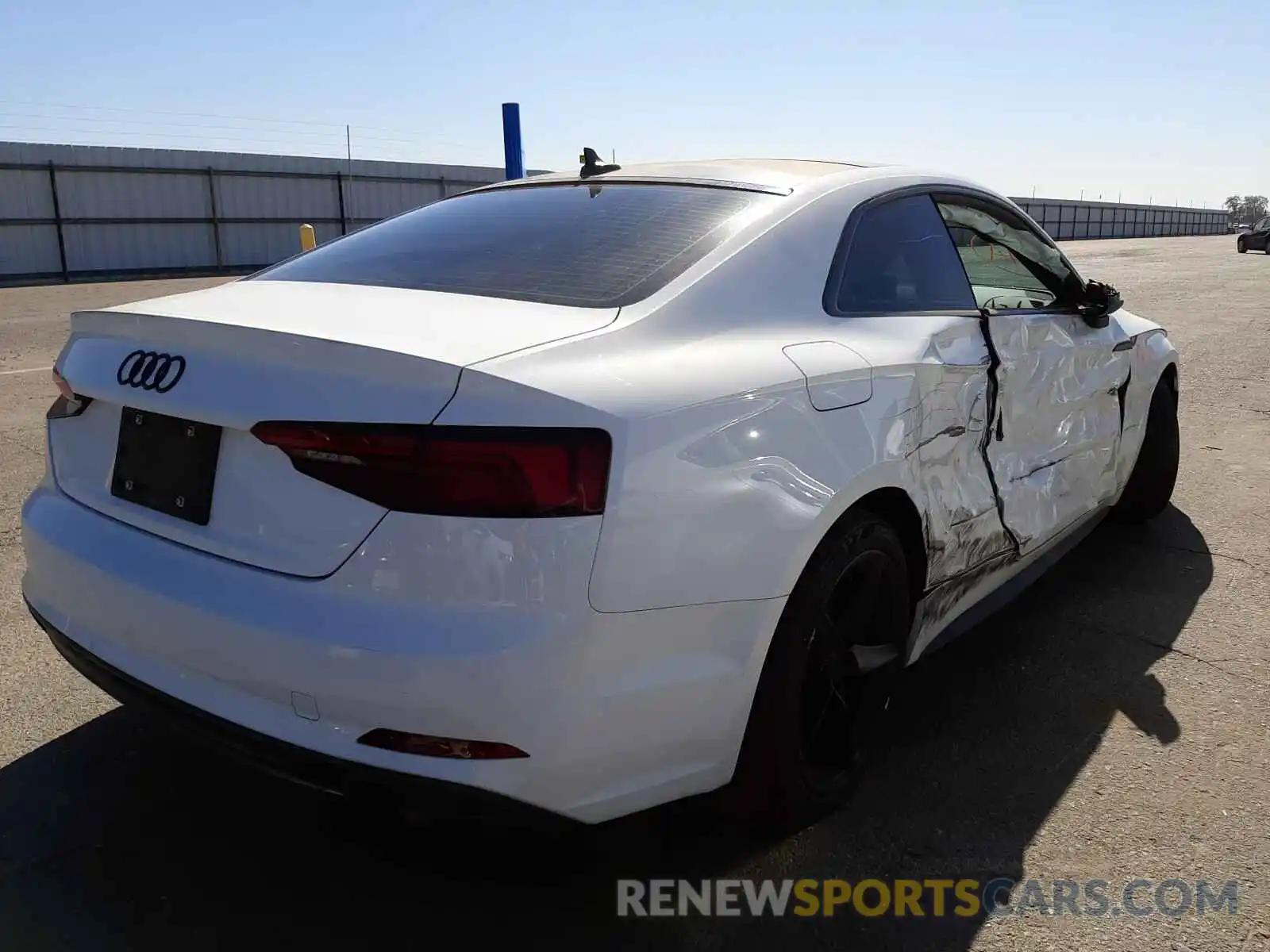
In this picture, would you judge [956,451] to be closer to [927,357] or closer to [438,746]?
[927,357]

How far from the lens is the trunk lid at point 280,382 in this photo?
5.88 ft

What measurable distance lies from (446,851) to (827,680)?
959mm

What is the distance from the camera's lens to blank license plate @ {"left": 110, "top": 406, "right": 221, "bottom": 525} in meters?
1.98

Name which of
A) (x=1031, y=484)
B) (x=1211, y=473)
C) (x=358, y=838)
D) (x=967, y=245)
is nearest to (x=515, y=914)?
(x=358, y=838)

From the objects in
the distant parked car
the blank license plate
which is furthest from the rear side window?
the distant parked car

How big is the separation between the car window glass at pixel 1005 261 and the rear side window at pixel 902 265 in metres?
0.10

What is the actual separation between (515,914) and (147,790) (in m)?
1.04

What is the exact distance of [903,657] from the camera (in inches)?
107

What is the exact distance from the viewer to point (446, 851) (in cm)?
233

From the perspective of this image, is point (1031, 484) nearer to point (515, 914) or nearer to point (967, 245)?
point (967, 245)

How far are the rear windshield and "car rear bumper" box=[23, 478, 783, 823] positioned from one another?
0.70 meters

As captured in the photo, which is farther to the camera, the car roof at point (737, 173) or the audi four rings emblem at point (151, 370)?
the car roof at point (737, 173)

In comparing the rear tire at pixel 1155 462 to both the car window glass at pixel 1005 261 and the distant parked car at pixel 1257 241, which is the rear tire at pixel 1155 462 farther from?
the distant parked car at pixel 1257 241

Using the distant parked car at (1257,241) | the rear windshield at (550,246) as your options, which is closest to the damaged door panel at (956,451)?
the rear windshield at (550,246)
